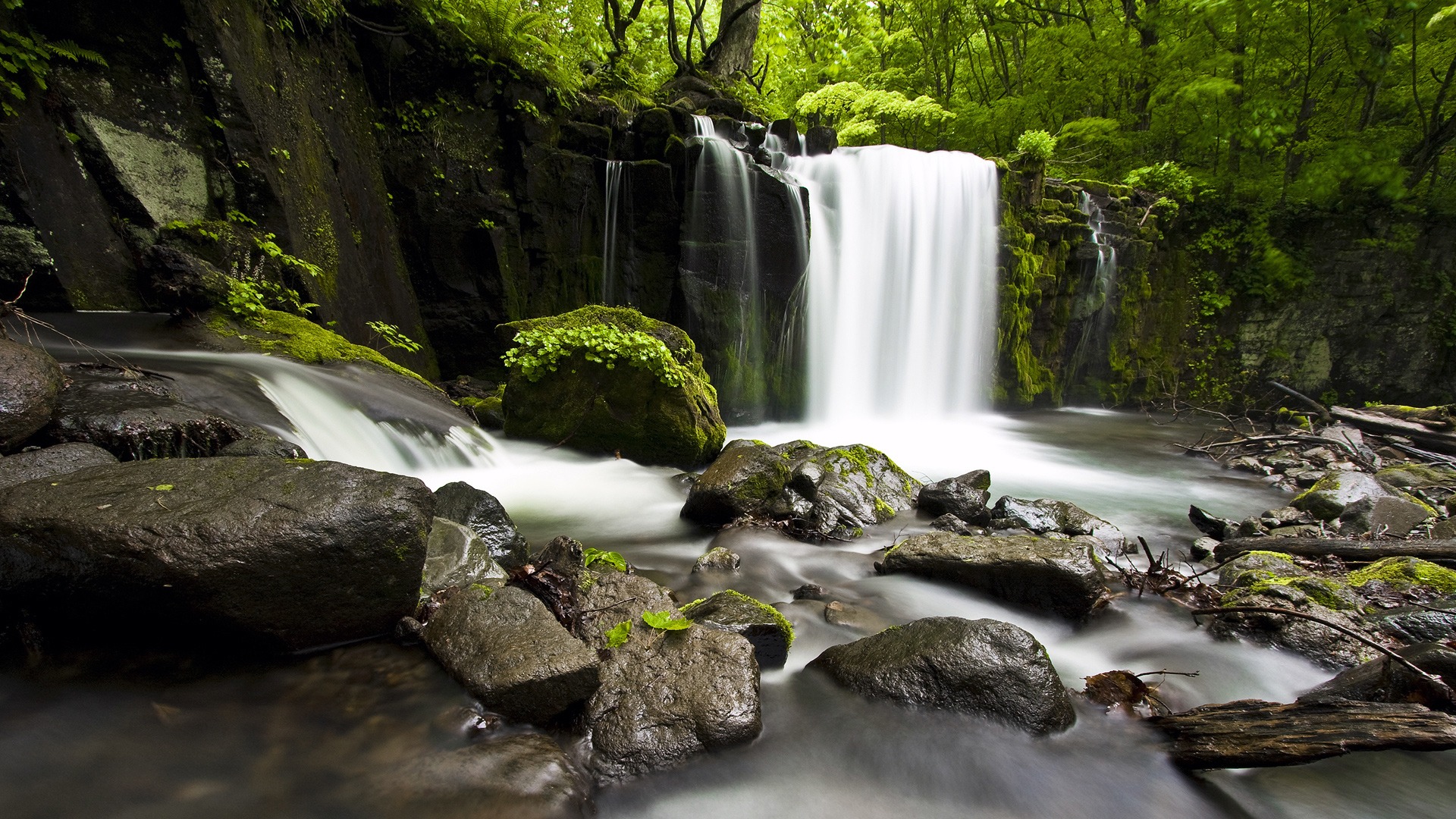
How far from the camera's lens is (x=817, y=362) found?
39.6ft

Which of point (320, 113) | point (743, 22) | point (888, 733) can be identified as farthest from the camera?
point (743, 22)

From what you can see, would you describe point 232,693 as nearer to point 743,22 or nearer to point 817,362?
point 817,362

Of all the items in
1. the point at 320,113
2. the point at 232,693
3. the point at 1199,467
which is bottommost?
the point at 1199,467

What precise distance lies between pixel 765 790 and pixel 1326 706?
89.0 inches

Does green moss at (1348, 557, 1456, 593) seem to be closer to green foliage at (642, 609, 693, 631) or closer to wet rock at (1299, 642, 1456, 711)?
wet rock at (1299, 642, 1456, 711)

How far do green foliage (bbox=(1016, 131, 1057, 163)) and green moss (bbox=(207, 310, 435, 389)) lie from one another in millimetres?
13253

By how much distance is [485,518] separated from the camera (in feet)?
12.1

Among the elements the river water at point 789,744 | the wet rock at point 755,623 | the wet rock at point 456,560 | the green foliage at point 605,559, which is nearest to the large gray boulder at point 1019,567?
the river water at point 789,744

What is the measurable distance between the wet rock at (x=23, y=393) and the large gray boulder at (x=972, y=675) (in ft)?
14.8

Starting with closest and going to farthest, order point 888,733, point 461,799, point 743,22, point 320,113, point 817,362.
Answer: point 461,799 → point 888,733 → point 320,113 → point 817,362 → point 743,22

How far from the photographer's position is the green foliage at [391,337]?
8586mm

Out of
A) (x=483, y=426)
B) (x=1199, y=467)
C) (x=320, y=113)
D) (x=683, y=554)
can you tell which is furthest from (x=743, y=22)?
(x=683, y=554)

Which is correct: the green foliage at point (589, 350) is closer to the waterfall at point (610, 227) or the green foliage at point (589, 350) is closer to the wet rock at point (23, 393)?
the wet rock at point (23, 393)

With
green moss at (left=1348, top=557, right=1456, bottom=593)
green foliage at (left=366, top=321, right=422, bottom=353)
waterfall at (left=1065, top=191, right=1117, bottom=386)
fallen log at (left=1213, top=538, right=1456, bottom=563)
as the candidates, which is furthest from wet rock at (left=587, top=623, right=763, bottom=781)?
waterfall at (left=1065, top=191, right=1117, bottom=386)
